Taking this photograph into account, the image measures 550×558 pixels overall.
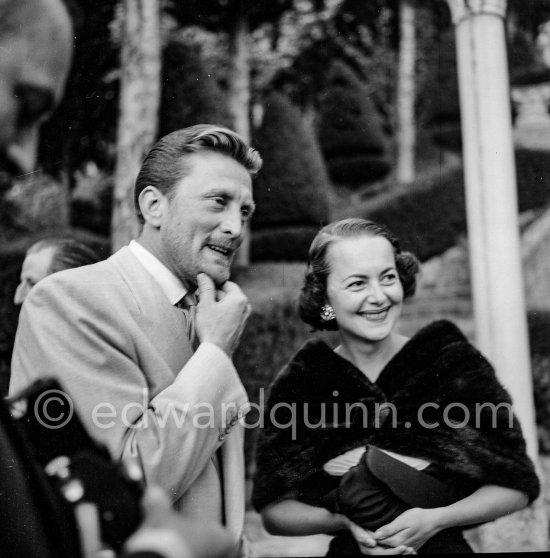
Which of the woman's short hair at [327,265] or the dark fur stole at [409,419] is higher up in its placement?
the woman's short hair at [327,265]

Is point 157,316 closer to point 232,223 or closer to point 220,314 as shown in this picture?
point 220,314

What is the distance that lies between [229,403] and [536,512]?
2.25 meters

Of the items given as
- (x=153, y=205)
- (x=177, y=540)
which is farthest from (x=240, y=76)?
(x=177, y=540)

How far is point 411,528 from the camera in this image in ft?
6.03

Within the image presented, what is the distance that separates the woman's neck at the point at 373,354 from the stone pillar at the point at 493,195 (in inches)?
52.6

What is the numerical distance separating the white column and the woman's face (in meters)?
1.37

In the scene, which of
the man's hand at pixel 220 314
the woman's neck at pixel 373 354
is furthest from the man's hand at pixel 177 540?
the woman's neck at pixel 373 354

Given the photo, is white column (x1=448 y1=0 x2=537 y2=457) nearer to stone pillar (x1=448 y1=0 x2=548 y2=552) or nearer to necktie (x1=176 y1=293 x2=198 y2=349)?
stone pillar (x1=448 y1=0 x2=548 y2=552)

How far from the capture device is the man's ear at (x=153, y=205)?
5.64 feet

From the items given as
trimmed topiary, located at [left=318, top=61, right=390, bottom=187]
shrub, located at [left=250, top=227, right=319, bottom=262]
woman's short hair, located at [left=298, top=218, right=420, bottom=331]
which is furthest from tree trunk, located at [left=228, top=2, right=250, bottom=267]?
woman's short hair, located at [left=298, top=218, right=420, bottom=331]

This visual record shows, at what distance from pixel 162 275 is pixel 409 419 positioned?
84 cm

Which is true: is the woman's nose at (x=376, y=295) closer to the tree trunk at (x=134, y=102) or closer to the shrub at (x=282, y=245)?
the shrub at (x=282, y=245)

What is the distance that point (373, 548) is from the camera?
1896mm

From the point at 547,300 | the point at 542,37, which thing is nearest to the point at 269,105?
the point at 542,37
